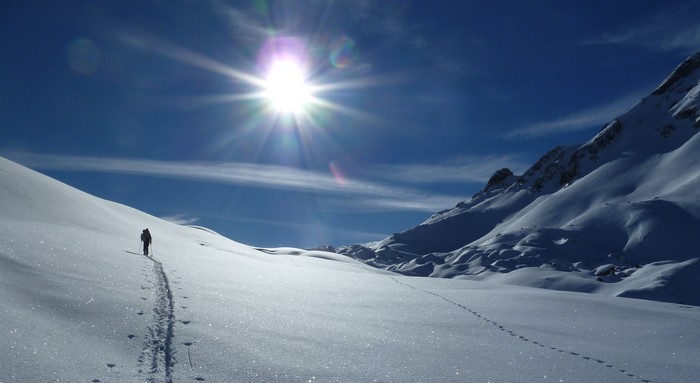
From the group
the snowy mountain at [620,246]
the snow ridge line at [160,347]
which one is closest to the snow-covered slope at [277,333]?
the snow ridge line at [160,347]

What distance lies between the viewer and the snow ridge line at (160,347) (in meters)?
5.68

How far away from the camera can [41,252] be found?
11.0 metres

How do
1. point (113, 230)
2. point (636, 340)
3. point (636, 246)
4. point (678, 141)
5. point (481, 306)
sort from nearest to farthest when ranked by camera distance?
point (636, 340), point (481, 306), point (113, 230), point (636, 246), point (678, 141)

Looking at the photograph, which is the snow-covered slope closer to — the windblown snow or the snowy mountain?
the windblown snow

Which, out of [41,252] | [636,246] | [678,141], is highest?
[678,141]

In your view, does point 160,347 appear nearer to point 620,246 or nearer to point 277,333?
point 277,333

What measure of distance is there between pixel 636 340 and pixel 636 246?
146 meters

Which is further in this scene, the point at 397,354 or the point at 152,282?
the point at 152,282

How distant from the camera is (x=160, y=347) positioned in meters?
6.49

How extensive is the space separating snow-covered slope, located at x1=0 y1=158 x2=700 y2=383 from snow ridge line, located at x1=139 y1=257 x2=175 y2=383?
2 cm

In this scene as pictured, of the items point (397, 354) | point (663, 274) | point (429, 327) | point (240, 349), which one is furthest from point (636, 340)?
point (663, 274)

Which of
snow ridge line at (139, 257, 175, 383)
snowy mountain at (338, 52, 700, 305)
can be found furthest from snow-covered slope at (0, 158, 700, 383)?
snowy mountain at (338, 52, 700, 305)

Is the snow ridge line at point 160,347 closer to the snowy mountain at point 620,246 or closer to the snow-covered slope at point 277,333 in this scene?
the snow-covered slope at point 277,333

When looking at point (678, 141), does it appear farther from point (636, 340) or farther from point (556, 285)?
point (636, 340)
